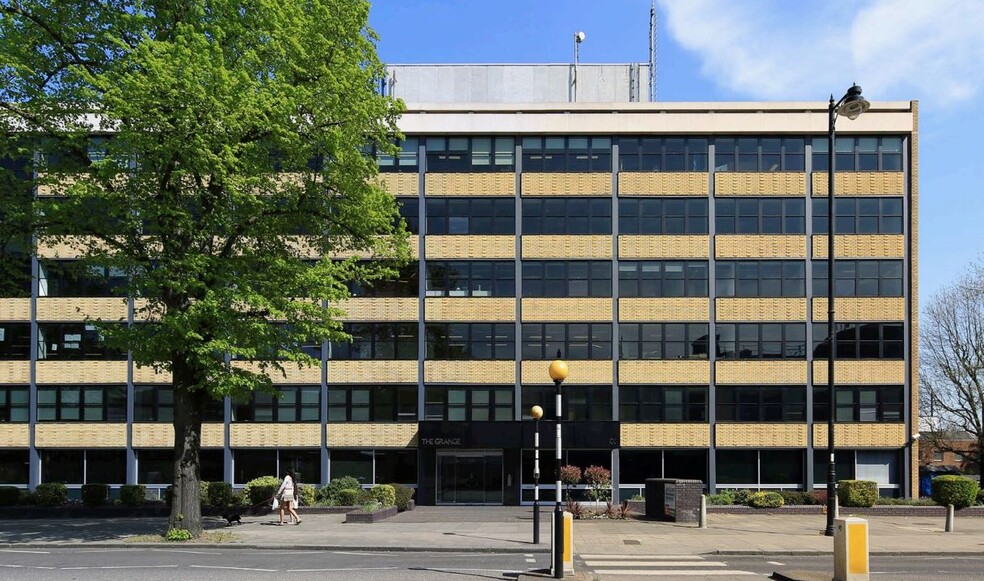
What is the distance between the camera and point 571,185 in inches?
1538

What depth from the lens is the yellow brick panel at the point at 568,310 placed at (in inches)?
1521

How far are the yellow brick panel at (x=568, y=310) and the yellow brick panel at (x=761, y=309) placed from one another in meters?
5.00

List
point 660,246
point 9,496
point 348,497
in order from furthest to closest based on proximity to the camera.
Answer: point 660,246
point 348,497
point 9,496

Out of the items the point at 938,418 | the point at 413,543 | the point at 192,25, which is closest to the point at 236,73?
the point at 192,25

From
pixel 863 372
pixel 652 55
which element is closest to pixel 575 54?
pixel 652 55

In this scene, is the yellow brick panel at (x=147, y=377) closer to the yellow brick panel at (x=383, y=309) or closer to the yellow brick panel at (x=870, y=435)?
the yellow brick panel at (x=383, y=309)

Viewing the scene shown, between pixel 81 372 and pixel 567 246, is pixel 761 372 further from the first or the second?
pixel 81 372

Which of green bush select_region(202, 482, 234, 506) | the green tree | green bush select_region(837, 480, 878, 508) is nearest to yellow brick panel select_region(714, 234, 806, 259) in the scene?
green bush select_region(837, 480, 878, 508)

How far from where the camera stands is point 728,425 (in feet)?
126

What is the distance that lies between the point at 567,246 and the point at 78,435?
22.9 m

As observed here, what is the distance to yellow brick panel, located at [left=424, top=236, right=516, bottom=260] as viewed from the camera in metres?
38.8

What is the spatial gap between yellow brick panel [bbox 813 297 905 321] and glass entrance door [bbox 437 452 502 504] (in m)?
15.4

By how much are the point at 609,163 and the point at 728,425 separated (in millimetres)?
12530

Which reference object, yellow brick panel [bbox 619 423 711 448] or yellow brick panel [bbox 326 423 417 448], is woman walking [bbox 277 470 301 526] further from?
yellow brick panel [bbox 619 423 711 448]
